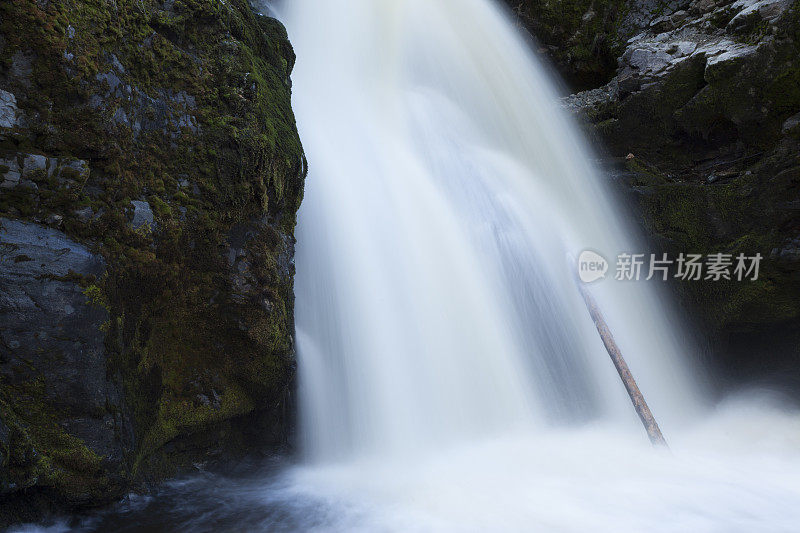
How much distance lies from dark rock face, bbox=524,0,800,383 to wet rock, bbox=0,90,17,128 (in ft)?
31.6

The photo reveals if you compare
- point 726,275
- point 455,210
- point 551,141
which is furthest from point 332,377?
point 551,141

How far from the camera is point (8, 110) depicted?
332cm

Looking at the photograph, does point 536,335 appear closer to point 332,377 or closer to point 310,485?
point 332,377

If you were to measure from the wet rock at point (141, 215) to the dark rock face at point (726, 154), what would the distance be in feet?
28.6

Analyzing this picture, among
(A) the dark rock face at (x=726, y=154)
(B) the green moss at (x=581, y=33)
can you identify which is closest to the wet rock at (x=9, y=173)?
(A) the dark rock face at (x=726, y=154)

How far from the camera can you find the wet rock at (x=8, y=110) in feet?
10.7

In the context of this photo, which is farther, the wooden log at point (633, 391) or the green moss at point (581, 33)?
the green moss at point (581, 33)

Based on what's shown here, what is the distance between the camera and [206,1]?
5152mm

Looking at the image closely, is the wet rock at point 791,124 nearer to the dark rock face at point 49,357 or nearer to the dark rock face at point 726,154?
the dark rock face at point 726,154
